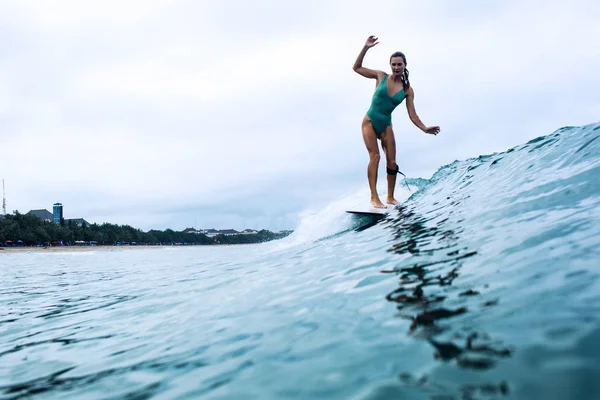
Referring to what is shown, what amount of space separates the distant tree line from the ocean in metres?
29.4

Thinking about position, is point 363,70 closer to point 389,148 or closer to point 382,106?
point 382,106

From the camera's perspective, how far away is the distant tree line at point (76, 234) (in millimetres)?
67125

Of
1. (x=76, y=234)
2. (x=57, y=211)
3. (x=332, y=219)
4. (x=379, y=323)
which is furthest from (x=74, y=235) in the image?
(x=379, y=323)

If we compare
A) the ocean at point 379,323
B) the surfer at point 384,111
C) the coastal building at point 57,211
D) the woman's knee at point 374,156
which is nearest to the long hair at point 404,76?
the surfer at point 384,111

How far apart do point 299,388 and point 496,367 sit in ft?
2.64

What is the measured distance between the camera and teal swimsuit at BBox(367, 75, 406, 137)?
8375 millimetres

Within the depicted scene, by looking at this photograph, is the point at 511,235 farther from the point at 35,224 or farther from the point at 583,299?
the point at 35,224

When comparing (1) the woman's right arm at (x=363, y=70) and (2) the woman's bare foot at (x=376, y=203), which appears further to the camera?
(2) the woman's bare foot at (x=376, y=203)

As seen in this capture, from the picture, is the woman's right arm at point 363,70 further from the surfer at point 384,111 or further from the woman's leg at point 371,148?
the woman's leg at point 371,148

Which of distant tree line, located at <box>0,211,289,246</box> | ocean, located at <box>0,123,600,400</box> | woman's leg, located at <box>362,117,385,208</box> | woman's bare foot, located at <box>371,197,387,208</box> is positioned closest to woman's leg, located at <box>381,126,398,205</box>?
woman's leg, located at <box>362,117,385,208</box>

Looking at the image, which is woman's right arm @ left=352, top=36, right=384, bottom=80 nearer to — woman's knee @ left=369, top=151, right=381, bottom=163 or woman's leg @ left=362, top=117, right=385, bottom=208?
woman's leg @ left=362, top=117, right=385, bottom=208

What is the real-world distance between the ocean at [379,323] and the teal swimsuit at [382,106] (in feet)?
9.83

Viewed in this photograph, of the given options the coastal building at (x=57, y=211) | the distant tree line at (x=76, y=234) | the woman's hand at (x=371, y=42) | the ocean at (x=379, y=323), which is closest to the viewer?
the ocean at (x=379, y=323)

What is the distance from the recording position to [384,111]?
8.51 m
